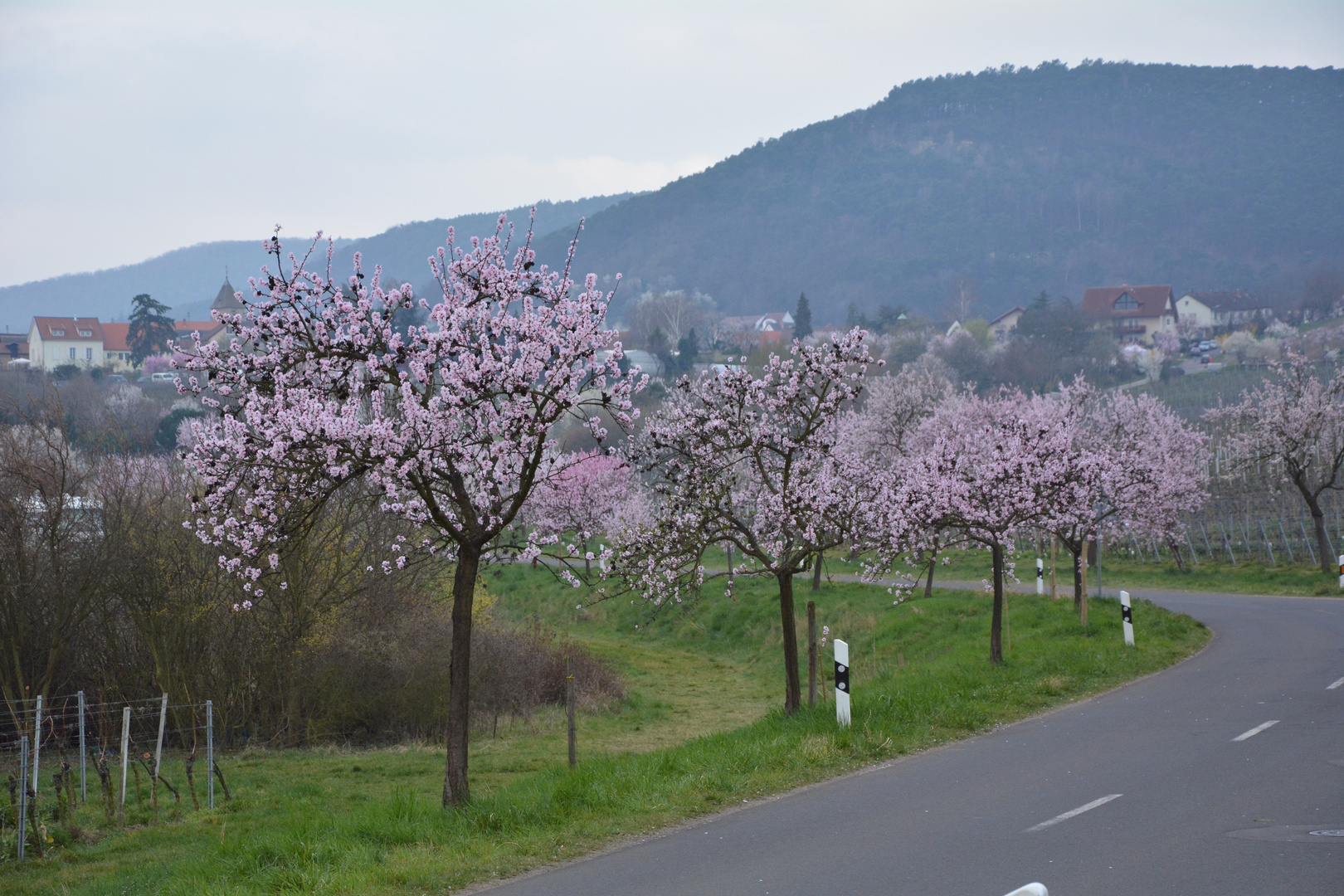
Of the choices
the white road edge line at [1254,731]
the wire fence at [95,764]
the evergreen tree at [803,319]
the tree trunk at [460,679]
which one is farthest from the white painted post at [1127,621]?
the evergreen tree at [803,319]

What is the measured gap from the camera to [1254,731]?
534 inches

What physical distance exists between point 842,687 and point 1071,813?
15.4 feet

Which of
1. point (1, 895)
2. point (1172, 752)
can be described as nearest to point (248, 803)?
point (1, 895)

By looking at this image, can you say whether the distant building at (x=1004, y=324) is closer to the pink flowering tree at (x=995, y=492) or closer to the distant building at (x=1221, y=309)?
the distant building at (x=1221, y=309)

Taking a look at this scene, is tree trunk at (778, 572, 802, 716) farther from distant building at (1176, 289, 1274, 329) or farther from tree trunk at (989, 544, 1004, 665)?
distant building at (1176, 289, 1274, 329)

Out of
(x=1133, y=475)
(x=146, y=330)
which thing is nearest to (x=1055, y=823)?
(x=1133, y=475)

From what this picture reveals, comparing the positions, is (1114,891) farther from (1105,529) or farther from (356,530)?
(1105,529)

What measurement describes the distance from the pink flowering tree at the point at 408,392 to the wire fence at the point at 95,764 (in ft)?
16.5

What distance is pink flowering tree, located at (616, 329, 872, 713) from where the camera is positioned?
15672 millimetres

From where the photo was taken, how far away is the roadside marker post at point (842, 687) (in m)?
14.0

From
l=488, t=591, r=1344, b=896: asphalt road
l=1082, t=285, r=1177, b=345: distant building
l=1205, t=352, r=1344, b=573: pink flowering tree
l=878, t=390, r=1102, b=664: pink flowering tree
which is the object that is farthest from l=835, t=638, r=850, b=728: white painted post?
l=1082, t=285, r=1177, b=345: distant building

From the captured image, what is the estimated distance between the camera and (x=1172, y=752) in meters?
12.3

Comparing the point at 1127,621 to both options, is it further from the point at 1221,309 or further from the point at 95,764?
the point at 1221,309

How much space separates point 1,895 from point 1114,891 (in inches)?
446
